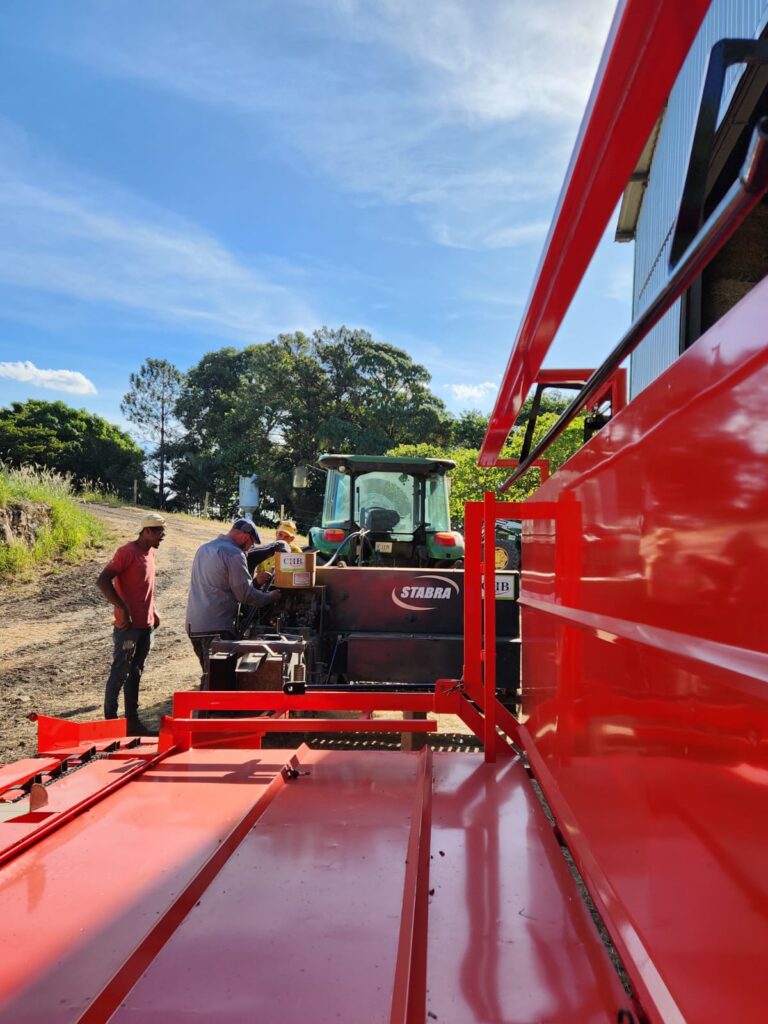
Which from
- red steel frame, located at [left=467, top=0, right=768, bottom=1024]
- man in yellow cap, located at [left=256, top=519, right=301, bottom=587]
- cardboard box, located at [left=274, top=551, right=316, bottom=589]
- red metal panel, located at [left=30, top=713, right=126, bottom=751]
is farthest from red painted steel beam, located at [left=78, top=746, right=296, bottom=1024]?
man in yellow cap, located at [left=256, top=519, right=301, bottom=587]

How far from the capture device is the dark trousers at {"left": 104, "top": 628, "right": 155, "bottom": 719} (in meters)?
6.17

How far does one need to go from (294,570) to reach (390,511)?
108 inches

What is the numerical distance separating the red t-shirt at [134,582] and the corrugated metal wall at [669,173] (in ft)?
14.5

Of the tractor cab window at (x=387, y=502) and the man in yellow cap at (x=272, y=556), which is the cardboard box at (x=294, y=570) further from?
the tractor cab window at (x=387, y=502)

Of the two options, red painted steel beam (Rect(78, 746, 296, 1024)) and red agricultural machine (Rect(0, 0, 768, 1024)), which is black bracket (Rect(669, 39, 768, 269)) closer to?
red agricultural machine (Rect(0, 0, 768, 1024))

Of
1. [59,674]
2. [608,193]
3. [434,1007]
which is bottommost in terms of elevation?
[59,674]

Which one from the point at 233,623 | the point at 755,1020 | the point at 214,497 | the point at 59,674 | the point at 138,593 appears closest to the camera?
the point at 755,1020

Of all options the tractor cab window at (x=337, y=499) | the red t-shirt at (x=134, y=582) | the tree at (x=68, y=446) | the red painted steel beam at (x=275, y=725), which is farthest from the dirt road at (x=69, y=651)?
the tree at (x=68, y=446)

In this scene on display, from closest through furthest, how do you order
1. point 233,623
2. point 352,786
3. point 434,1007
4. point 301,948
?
1. point 434,1007
2. point 301,948
3. point 352,786
4. point 233,623

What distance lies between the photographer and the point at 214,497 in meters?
38.3

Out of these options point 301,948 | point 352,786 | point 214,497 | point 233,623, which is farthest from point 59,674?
point 214,497

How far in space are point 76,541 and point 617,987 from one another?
16248 mm

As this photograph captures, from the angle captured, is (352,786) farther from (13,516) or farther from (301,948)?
(13,516)

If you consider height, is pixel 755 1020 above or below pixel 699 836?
below
